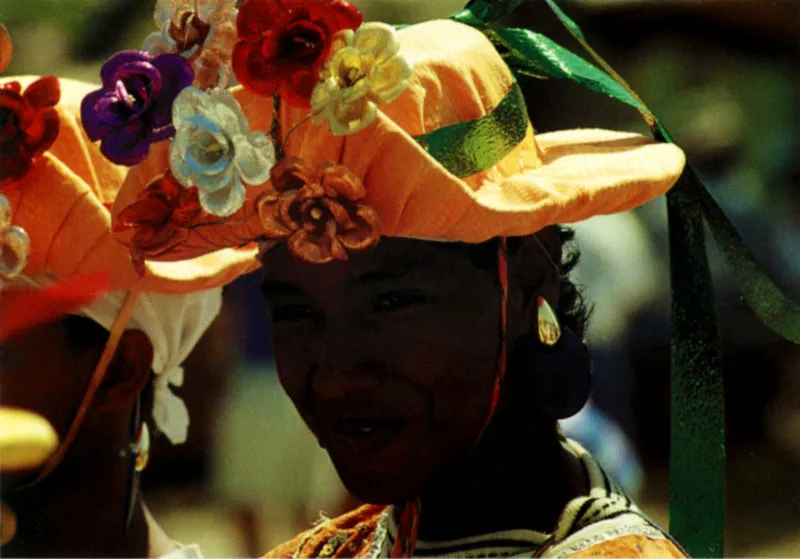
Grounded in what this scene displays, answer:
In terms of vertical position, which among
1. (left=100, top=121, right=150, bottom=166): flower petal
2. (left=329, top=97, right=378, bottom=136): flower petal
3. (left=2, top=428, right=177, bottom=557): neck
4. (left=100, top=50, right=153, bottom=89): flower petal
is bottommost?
(left=2, top=428, right=177, bottom=557): neck

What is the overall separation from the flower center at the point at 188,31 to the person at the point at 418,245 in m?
0.15

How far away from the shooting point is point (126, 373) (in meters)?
2.59

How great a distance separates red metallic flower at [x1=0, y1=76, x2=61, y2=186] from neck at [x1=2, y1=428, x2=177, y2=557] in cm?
54

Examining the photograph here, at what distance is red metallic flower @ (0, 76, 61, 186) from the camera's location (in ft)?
7.51

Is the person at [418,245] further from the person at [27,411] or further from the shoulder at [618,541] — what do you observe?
the person at [27,411]

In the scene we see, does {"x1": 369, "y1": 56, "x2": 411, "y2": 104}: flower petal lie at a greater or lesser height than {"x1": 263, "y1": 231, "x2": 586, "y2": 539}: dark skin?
greater

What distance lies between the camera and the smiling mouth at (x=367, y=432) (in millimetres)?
1973

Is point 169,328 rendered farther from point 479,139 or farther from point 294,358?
point 479,139

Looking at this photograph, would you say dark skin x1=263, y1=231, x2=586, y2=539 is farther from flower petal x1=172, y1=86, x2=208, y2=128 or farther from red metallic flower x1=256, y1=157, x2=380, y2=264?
flower petal x1=172, y1=86, x2=208, y2=128

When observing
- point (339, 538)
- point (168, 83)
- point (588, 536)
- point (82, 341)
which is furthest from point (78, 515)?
point (588, 536)

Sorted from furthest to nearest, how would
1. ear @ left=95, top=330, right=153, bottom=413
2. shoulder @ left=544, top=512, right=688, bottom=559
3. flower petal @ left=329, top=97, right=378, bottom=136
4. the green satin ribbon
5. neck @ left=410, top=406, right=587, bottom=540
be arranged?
ear @ left=95, top=330, right=153, bottom=413 < the green satin ribbon < neck @ left=410, top=406, right=587, bottom=540 < shoulder @ left=544, top=512, right=688, bottom=559 < flower petal @ left=329, top=97, right=378, bottom=136

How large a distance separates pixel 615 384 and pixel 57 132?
4.03 ft

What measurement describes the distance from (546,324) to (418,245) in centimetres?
24

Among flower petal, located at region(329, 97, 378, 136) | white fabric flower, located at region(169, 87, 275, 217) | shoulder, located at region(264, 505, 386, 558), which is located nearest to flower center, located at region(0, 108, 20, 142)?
white fabric flower, located at region(169, 87, 275, 217)
